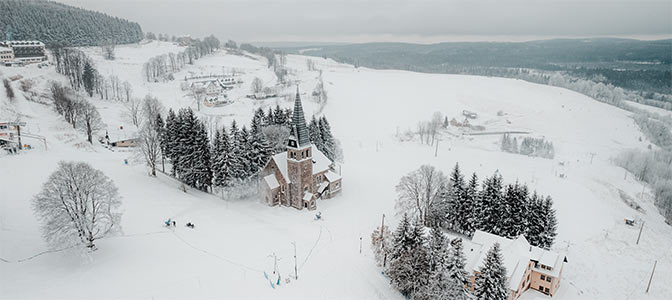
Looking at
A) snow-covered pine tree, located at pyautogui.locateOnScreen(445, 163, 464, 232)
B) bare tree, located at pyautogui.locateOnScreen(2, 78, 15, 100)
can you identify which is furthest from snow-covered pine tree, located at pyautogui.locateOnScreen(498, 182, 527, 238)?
bare tree, located at pyautogui.locateOnScreen(2, 78, 15, 100)

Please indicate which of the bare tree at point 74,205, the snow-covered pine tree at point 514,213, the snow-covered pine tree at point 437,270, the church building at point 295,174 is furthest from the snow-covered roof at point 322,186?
the bare tree at point 74,205

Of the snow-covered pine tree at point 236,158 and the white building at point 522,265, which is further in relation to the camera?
the snow-covered pine tree at point 236,158

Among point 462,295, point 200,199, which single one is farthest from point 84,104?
point 462,295

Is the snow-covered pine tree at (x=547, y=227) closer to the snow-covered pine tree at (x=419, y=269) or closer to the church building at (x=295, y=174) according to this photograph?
the snow-covered pine tree at (x=419, y=269)

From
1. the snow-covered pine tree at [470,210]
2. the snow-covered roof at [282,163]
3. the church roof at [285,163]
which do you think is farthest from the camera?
the church roof at [285,163]

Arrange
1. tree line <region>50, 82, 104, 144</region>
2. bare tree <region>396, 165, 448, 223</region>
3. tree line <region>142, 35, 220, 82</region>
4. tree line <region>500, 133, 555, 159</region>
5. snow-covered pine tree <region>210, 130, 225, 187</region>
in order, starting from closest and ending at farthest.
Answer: bare tree <region>396, 165, 448, 223</region> → snow-covered pine tree <region>210, 130, 225, 187</region> → tree line <region>50, 82, 104, 144</region> → tree line <region>500, 133, 555, 159</region> → tree line <region>142, 35, 220, 82</region>

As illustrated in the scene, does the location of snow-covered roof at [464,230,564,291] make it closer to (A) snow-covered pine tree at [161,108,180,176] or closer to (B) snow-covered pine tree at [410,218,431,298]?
(B) snow-covered pine tree at [410,218,431,298]

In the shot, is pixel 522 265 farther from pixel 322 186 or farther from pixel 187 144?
pixel 187 144

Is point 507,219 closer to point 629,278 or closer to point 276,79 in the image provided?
point 629,278
